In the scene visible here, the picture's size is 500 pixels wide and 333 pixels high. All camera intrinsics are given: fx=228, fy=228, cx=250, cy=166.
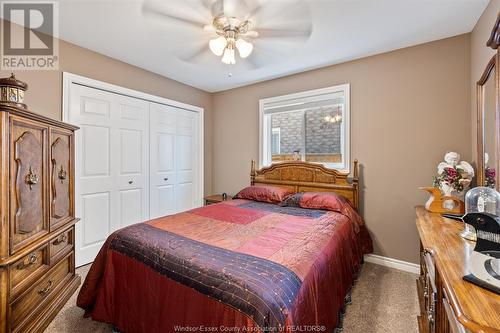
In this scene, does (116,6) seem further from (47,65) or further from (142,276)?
(142,276)

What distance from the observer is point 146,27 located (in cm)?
225

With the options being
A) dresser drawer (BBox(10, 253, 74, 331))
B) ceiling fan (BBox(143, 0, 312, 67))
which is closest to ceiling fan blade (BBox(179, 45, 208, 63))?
ceiling fan (BBox(143, 0, 312, 67))

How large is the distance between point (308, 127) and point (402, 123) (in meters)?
1.19

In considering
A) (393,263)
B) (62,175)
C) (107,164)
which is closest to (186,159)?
(107,164)

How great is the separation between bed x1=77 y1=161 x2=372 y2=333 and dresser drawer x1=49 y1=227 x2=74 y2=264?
1.41 feet

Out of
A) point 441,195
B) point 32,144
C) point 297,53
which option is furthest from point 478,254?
point 32,144

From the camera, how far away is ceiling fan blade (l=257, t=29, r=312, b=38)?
2.27 m

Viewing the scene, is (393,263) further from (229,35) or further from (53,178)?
(53,178)

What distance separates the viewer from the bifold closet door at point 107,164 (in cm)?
271

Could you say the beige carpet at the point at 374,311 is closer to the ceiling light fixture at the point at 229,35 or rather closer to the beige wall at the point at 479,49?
the beige wall at the point at 479,49

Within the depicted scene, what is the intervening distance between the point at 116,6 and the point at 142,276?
220cm

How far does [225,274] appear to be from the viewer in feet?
3.97

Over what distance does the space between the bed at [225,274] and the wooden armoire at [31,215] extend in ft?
1.05

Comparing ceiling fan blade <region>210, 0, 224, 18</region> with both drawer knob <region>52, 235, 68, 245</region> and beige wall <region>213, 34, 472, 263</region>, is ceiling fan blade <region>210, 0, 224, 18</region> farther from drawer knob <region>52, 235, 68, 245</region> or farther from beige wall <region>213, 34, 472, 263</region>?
drawer knob <region>52, 235, 68, 245</region>
